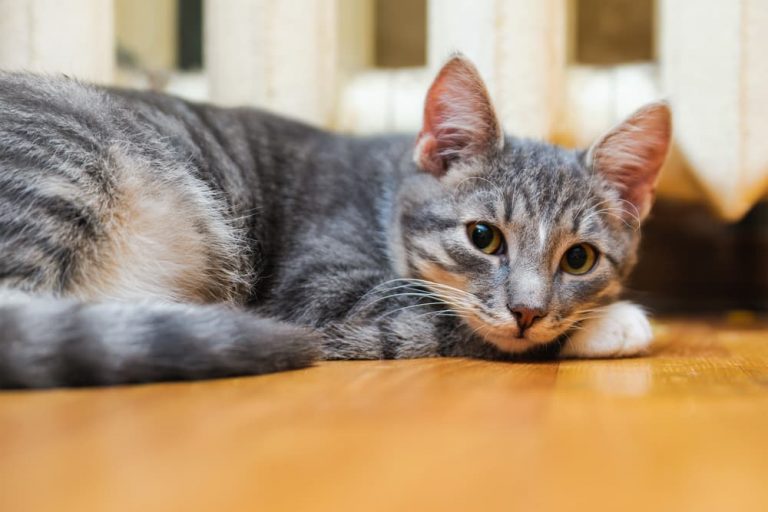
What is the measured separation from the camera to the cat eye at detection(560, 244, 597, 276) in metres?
1.35

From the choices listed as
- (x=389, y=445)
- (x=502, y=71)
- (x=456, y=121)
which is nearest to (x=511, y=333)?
Result: (x=456, y=121)

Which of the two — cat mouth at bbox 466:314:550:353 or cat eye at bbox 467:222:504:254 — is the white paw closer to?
cat mouth at bbox 466:314:550:353

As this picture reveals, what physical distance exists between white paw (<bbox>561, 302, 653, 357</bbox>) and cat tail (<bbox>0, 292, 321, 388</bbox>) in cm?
60

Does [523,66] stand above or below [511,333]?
above

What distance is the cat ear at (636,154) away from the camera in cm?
142

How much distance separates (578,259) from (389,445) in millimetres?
752

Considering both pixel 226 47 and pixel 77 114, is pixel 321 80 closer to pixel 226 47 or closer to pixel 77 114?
pixel 226 47

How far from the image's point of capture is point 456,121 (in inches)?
56.0

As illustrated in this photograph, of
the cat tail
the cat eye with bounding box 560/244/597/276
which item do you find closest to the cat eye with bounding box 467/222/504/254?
the cat eye with bounding box 560/244/597/276

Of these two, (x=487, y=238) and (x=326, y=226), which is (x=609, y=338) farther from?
(x=326, y=226)

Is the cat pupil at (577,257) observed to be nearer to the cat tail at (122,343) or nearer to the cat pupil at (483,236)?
the cat pupil at (483,236)

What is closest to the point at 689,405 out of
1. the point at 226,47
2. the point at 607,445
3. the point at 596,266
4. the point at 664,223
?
the point at 607,445

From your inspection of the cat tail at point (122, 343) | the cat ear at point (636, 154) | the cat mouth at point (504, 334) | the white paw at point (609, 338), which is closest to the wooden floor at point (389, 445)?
the cat tail at point (122, 343)

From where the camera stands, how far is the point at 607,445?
75 cm
